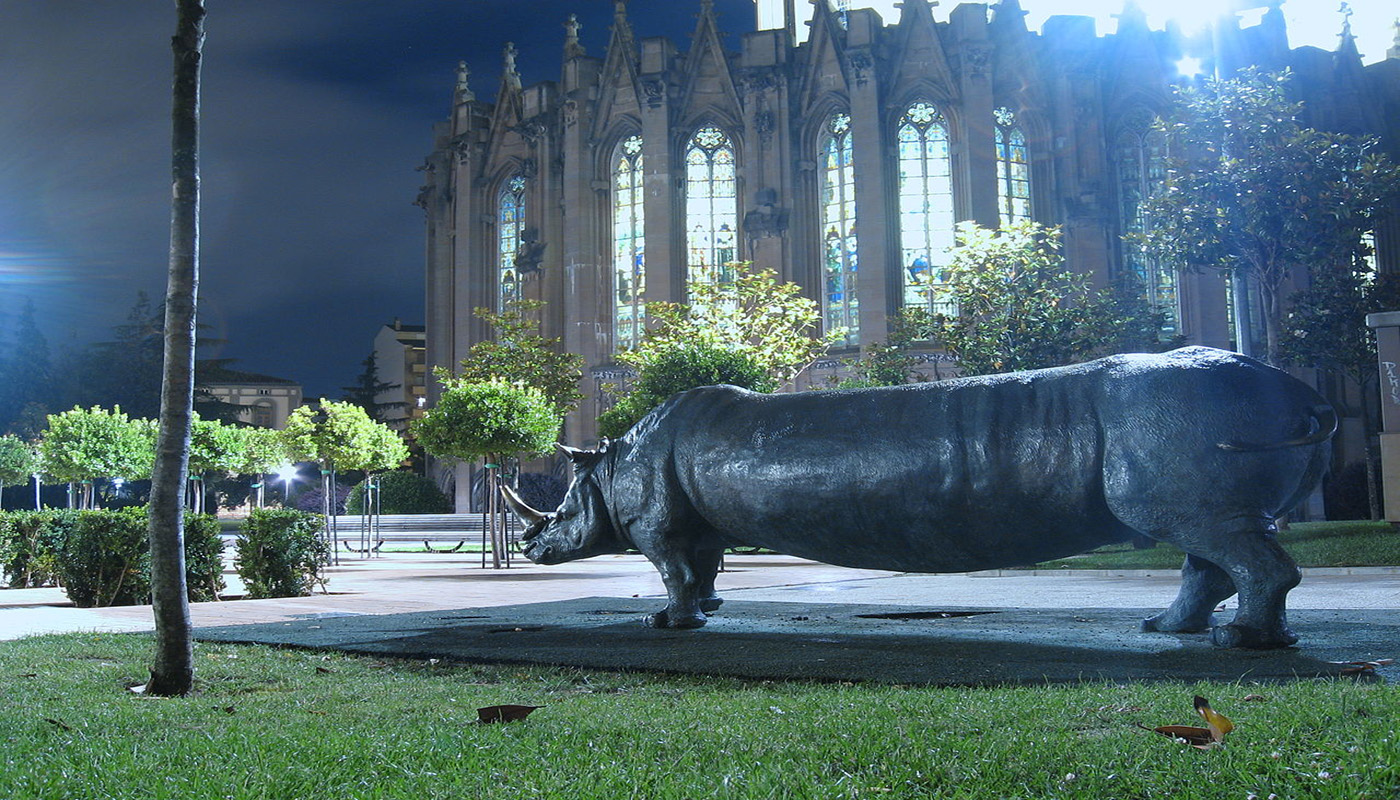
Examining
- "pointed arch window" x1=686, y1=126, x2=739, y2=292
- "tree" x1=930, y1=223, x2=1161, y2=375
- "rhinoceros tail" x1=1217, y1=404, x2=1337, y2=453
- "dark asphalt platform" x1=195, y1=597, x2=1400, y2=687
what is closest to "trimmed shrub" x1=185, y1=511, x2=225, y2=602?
"dark asphalt platform" x1=195, y1=597, x2=1400, y2=687

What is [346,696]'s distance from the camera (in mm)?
5012

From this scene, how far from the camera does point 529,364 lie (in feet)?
140

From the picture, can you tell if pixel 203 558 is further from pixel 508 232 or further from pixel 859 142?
pixel 508 232

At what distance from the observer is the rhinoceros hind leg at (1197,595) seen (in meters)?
6.36

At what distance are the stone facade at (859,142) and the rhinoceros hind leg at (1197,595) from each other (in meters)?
33.9

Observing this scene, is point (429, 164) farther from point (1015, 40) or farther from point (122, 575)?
point (122, 575)

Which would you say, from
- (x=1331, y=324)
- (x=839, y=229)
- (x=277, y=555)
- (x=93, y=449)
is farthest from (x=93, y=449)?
(x=1331, y=324)

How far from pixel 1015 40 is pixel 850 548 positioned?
39.5m

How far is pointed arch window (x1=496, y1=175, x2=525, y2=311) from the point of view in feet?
168

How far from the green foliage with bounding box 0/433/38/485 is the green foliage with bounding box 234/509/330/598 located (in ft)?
99.9

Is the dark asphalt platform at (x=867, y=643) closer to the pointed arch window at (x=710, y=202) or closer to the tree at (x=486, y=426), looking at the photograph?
the tree at (x=486, y=426)

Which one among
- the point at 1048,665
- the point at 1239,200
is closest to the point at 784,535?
the point at 1048,665

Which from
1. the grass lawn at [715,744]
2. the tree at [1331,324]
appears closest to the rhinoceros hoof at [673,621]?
the grass lawn at [715,744]

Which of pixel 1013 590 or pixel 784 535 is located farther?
pixel 1013 590
